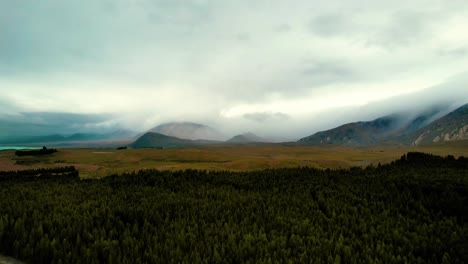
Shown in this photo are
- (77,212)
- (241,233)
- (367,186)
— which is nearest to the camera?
(241,233)

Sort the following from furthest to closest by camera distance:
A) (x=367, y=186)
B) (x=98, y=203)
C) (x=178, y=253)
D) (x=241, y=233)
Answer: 1. (x=367, y=186)
2. (x=98, y=203)
3. (x=241, y=233)
4. (x=178, y=253)

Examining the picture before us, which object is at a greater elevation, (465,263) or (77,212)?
(77,212)

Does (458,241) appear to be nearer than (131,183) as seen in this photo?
Yes

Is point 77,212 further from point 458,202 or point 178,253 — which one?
point 458,202

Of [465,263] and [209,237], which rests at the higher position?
[209,237]

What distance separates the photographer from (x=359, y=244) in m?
8.64

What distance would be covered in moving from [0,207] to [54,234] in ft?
15.5

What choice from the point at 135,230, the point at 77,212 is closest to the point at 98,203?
the point at 77,212

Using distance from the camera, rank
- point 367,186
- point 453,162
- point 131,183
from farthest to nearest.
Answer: point 453,162
point 131,183
point 367,186

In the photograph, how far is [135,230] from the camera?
9383 millimetres

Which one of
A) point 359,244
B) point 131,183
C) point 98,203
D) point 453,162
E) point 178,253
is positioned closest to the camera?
point 178,253

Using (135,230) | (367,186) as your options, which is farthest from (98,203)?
(367,186)

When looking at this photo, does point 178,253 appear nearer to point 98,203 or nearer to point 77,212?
point 77,212

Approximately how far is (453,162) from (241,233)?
26.8 m
